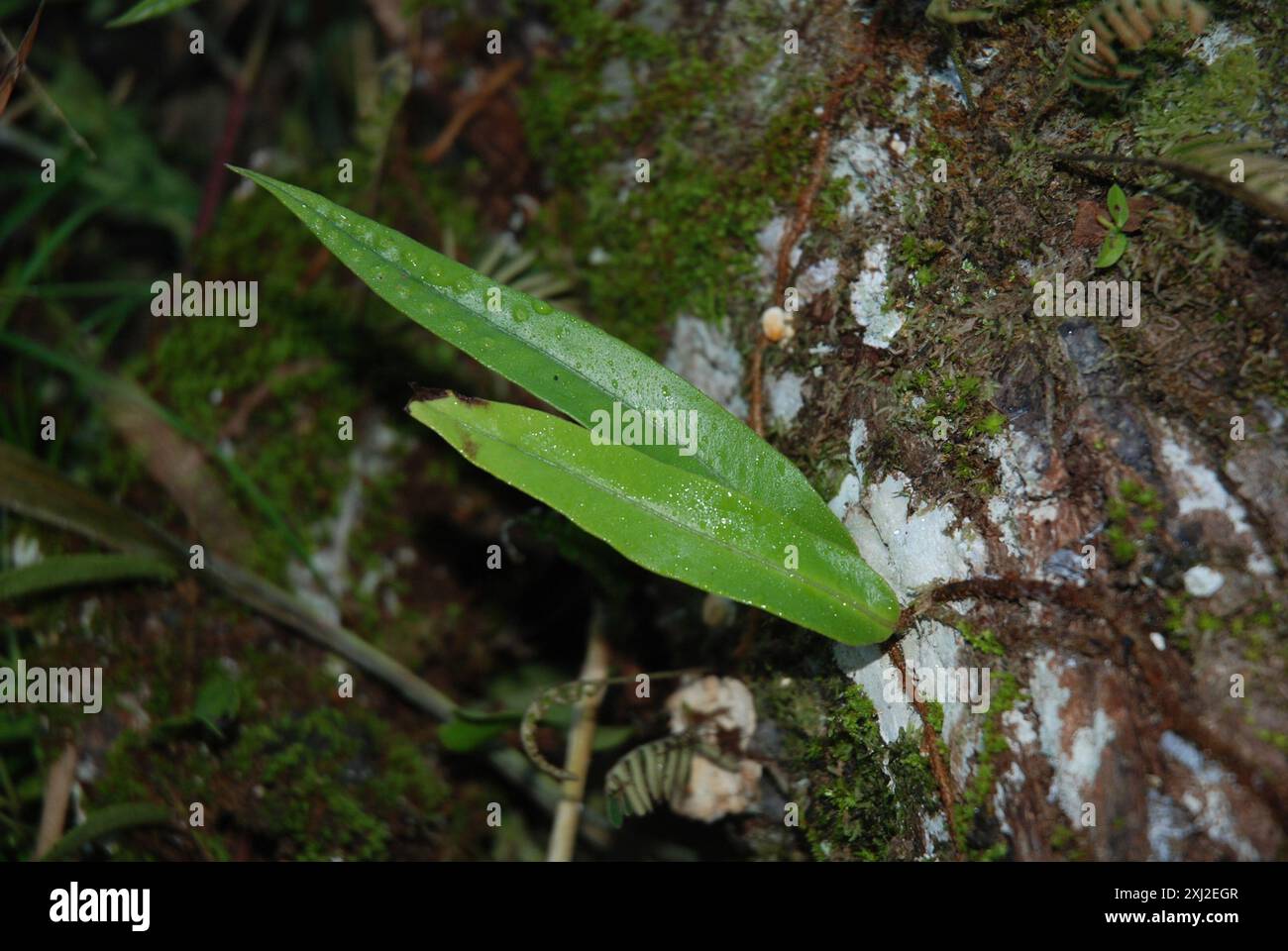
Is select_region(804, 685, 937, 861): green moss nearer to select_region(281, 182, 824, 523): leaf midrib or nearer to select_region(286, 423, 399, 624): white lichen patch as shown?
select_region(281, 182, 824, 523): leaf midrib

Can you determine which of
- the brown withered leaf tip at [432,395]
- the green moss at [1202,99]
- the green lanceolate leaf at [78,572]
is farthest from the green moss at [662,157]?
the green lanceolate leaf at [78,572]

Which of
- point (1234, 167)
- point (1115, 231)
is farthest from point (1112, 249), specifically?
point (1234, 167)

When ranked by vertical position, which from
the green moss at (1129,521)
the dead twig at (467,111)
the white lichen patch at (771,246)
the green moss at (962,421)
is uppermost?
the dead twig at (467,111)

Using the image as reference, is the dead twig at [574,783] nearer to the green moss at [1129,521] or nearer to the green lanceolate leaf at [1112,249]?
the green moss at [1129,521]

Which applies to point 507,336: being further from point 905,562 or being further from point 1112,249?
point 1112,249

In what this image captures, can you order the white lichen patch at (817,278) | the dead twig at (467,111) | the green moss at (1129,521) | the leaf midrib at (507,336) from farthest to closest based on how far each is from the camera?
1. the dead twig at (467,111)
2. the white lichen patch at (817,278)
3. the leaf midrib at (507,336)
4. the green moss at (1129,521)

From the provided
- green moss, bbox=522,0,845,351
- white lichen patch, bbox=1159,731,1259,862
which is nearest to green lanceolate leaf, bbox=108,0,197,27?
green moss, bbox=522,0,845,351
